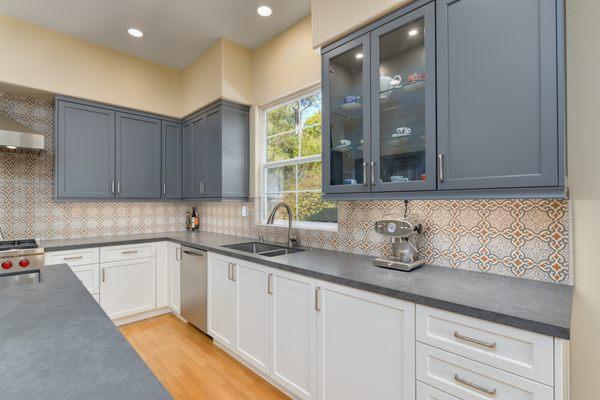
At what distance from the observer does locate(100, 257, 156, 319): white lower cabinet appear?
3023mm

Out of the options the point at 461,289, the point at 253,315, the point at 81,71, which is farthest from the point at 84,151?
the point at 461,289

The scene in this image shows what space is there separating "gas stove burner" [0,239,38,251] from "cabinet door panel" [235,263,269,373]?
1.89 meters

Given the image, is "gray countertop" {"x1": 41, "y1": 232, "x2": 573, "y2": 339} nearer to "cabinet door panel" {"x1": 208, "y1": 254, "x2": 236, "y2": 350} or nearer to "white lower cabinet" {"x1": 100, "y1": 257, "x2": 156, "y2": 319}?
"cabinet door panel" {"x1": 208, "y1": 254, "x2": 236, "y2": 350}

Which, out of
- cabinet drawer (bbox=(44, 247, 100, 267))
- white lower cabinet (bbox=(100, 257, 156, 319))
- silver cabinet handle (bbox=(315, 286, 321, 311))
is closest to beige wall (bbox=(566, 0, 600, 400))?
silver cabinet handle (bbox=(315, 286, 321, 311))

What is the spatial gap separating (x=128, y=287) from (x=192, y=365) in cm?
125

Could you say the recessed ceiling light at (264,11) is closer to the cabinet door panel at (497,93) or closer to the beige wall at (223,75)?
the beige wall at (223,75)

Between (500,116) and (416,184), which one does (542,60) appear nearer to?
(500,116)

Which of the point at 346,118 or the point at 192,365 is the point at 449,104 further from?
the point at 192,365

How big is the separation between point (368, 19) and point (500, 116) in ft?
3.18

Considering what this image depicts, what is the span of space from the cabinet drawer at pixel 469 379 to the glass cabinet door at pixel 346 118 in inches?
37.2

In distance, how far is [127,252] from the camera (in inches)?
124

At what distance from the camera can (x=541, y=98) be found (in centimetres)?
123

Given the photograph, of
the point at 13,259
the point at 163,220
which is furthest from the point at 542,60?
the point at 163,220

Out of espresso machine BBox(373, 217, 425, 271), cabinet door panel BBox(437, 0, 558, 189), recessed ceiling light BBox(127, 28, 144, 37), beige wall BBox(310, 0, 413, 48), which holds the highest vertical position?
recessed ceiling light BBox(127, 28, 144, 37)
